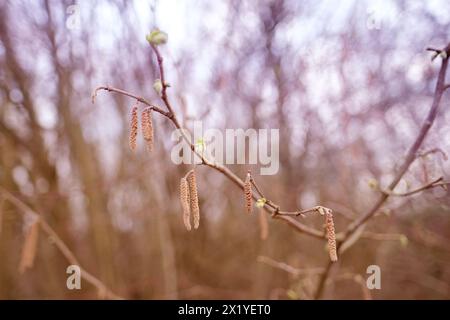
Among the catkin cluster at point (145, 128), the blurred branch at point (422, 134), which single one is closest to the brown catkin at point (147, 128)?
the catkin cluster at point (145, 128)

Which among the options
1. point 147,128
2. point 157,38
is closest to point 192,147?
point 147,128

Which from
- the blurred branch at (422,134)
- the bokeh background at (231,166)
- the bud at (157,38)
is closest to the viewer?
the bud at (157,38)

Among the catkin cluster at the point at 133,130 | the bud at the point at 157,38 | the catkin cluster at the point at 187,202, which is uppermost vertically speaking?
the bud at the point at 157,38

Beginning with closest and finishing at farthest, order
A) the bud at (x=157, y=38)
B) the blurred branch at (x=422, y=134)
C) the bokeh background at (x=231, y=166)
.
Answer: the bud at (x=157, y=38), the blurred branch at (x=422, y=134), the bokeh background at (x=231, y=166)

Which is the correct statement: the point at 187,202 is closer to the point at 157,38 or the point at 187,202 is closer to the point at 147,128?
the point at 147,128

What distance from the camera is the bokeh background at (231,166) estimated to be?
2.73 metres

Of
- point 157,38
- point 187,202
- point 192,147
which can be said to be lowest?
point 187,202

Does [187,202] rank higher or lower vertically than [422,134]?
lower

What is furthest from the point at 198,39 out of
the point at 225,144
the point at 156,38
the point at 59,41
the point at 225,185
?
the point at 156,38

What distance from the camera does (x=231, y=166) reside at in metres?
3.28

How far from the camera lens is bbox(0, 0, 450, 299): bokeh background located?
273 cm

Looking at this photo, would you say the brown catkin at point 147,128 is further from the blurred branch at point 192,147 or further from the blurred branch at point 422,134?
the blurred branch at point 422,134

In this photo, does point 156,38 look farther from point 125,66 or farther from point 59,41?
point 59,41

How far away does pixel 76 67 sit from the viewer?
2.93m
